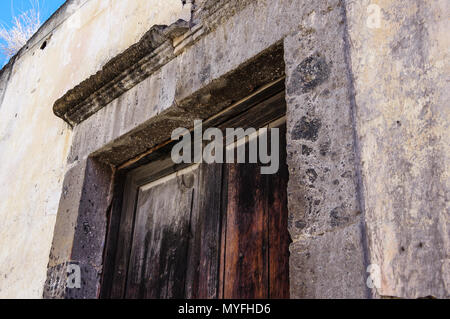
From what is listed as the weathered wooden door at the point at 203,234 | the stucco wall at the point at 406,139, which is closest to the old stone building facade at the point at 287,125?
the stucco wall at the point at 406,139

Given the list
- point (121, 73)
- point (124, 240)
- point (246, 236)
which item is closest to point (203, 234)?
point (246, 236)

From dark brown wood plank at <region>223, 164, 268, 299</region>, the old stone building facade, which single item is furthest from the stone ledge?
dark brown wood plank at <region>223, 164, 268, 299</region>

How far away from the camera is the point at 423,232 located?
1397 mm

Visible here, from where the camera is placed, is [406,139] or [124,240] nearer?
[406,139]

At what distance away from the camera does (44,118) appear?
3.58 meters

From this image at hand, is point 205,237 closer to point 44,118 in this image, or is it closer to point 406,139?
point 406,139

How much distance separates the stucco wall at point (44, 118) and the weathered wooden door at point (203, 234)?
531 millimetres

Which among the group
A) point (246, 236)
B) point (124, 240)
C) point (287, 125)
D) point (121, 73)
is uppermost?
point (121, 73)

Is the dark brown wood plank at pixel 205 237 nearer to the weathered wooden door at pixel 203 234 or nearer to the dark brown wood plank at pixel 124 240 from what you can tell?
the weathered wooden door at pixel 203 234

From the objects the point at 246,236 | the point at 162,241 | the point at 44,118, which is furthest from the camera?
the point at 44,118

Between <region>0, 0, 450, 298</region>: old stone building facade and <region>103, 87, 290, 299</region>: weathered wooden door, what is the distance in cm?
12

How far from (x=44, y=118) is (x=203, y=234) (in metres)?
1.81

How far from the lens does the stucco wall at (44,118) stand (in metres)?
3.00

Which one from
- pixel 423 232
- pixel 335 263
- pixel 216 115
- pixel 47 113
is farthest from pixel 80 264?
pixel 423 232
